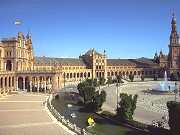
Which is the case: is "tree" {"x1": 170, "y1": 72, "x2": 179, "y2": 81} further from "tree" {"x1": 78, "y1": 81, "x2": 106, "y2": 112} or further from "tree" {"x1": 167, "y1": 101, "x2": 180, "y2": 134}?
"tree" {"x1": 167, "y1": 101, "x2": 180, "y2": 134}

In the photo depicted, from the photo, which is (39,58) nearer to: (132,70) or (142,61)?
Answer: (132,70)

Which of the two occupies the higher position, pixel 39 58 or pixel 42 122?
pixel 39 58

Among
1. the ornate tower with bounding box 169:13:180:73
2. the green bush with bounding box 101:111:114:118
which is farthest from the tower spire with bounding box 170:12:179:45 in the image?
the green bush with bounding box 101:111:114:118

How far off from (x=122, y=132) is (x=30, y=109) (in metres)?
21.9

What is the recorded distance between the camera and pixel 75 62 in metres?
145

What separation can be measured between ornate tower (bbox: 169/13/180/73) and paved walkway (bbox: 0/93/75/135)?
4545 inches

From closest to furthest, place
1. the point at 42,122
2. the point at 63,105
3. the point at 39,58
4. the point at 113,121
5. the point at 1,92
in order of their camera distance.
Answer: the point at 42,122, the point at 113,121, the point at 63,105, the point at 1,92, the point at 39,58

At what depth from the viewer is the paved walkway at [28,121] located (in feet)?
128

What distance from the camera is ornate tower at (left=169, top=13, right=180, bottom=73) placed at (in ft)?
520

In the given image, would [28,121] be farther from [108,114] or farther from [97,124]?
[108,114]

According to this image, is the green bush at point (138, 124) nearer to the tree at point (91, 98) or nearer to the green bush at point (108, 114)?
the green bush at point (108, 114)

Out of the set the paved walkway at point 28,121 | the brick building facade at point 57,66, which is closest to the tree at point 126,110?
the paved walkway at point 28,121

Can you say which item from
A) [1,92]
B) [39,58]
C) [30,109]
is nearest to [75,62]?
[39,58]

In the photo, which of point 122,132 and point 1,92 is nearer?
point 122,132
